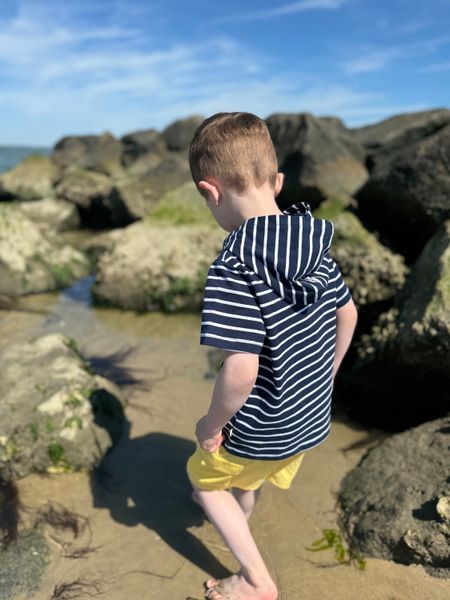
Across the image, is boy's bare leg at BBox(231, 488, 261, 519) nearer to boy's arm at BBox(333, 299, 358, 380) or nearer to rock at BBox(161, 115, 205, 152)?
boy's arm at BBox(333, 299, 358, 380)

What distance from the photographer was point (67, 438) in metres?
3.43

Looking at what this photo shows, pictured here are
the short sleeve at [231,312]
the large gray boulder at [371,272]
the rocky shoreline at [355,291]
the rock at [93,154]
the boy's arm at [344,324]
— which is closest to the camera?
the short sleeve at [231,312]

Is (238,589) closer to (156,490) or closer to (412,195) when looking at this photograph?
(156,490)

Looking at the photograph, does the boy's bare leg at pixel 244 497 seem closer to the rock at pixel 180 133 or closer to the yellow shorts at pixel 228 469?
the yellow shorts at pixel 228 469

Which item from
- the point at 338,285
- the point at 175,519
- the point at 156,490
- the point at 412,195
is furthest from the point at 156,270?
the point at 338,285

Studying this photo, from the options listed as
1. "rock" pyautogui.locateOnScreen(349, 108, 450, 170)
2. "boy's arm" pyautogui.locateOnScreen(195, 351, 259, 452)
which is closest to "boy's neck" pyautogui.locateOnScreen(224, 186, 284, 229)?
"boy's arm" pyautogui.locateOnScreen(195, 351, 259, 452)

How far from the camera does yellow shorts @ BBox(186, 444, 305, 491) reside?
2334 millimetres

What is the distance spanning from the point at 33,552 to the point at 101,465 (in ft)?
2.58

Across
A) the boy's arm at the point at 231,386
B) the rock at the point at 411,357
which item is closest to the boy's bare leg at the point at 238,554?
the boy's arm at the point at 231,386

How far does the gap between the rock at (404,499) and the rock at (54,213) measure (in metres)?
12.1

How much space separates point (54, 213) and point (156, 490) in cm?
1211

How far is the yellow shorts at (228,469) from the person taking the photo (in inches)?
91.9

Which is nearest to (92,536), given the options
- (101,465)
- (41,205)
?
(101,465)

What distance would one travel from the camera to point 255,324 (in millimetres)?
1939
